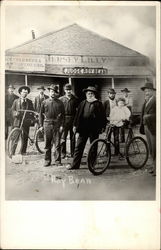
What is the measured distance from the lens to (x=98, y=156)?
97cm

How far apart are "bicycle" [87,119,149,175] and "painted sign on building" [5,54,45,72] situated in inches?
11.4

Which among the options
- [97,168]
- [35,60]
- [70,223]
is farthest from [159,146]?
[35,60]

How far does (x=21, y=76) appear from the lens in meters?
0.97

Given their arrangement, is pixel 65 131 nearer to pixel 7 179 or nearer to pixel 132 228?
pixel 7 179

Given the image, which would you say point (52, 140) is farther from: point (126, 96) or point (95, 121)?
point (126, 96)

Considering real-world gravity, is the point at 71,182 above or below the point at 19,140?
below

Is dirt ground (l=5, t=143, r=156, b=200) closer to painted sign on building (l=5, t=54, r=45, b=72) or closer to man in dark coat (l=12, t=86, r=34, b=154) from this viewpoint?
man in dark coat (l=12, t=86, r=34, b=154)

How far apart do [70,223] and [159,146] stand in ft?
1.18

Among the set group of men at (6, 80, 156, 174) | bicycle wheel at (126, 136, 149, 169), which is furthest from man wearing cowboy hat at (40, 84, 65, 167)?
bicycle wheel at (126, 136, 149, 169)

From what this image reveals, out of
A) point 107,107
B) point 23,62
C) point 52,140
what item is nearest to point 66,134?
point 52,140

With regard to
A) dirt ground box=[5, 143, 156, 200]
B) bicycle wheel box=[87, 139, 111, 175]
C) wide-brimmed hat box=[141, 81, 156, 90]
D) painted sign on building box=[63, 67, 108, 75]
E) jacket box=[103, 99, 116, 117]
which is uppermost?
painted sign on building box=[63, 67, 108, 75]

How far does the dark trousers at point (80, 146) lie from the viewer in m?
0.97

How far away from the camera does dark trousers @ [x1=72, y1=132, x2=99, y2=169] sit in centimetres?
97

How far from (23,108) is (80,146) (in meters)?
0.21
